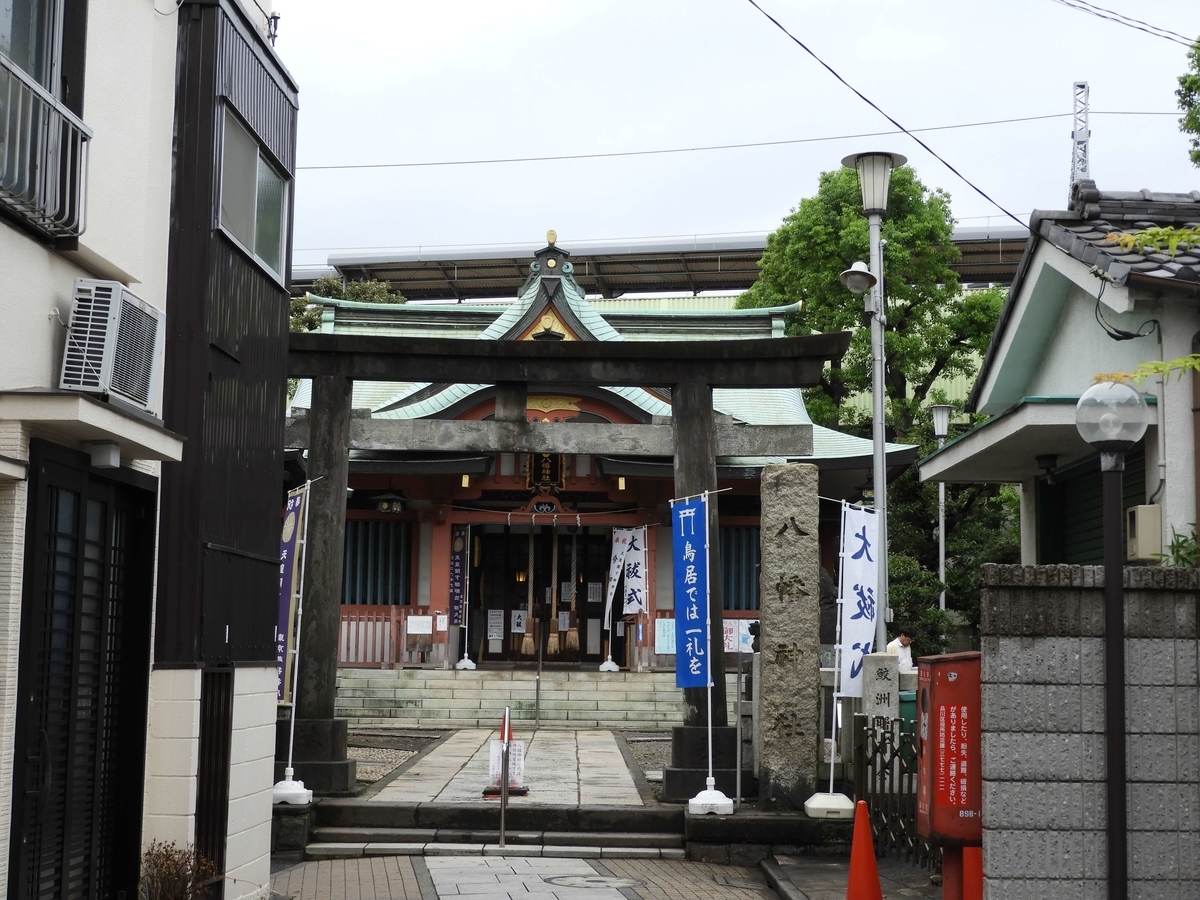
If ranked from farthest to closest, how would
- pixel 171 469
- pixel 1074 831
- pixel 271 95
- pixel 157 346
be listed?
pixel 271 95 → pixel 171 469 → pixel 157 346 → pixel 1074 831

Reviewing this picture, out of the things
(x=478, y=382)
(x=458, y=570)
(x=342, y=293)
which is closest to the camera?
(x=478, y=382)

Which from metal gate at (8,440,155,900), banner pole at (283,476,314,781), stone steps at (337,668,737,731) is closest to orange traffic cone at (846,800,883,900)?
metal gate at (8,440,155,900)

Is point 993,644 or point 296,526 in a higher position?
point 296,526

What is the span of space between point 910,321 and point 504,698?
39.7ft

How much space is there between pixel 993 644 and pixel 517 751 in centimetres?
888

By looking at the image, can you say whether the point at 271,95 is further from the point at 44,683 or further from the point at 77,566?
the point at 44,683

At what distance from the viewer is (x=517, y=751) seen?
15.1 m

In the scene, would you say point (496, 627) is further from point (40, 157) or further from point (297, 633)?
point (40, 157)

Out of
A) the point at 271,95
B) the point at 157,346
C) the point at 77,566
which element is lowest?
the point at 77,566

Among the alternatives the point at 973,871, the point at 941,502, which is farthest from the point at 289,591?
the point at 941,502

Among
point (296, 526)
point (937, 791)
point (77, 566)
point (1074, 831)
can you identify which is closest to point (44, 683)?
point (77, 566)

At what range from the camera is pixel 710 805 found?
42.7 ft

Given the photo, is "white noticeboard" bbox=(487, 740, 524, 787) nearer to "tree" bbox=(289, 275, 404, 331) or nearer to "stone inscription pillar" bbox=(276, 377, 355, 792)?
"stone inscription pillar" bbox=(276, 377, 355, 792)

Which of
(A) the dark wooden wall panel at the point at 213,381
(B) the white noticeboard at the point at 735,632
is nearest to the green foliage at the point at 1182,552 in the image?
(A) the dark wooden wall panel at the point at 213,381
